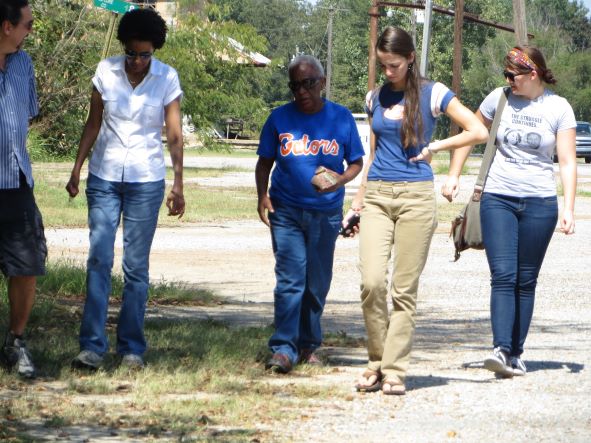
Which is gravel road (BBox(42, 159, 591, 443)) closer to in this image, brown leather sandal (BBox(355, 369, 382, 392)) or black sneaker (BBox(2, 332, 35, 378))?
brown leather sandal (BBox(355, 369, 382, 392))

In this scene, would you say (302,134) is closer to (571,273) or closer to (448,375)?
(448,375)

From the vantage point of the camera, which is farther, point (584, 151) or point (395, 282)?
point (584, 151)

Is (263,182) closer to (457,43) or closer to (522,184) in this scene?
(522,184)

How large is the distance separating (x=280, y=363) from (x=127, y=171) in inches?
51.6

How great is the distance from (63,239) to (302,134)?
956 cm

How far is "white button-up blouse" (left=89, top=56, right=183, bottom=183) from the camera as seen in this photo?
24.2 ft

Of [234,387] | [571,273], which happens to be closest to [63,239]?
[571,273]

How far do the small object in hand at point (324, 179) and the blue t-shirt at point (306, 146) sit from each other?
0.07 metres

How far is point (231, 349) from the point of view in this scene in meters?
8.17

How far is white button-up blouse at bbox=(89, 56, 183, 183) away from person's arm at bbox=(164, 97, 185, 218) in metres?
0.05

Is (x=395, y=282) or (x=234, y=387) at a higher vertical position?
(x=395, y=282)

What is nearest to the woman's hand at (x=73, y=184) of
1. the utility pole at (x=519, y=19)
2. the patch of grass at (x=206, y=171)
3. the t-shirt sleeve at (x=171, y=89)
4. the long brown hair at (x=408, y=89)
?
the t-shirt sleeve at (x=171, y=89)

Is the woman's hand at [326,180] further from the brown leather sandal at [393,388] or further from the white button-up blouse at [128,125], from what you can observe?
the brown leather sandal at [393,388]

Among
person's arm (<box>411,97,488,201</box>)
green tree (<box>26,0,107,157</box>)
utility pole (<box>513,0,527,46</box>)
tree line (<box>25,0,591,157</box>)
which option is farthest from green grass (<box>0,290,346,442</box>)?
utility pole (<box>513,0,527,46</box>)
